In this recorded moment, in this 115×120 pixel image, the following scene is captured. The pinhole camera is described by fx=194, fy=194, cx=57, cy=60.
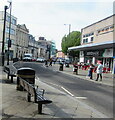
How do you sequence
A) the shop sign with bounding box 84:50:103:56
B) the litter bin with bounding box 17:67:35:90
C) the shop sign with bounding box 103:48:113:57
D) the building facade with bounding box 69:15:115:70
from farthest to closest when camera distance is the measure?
the shop sign with bounding box 84:50:103:56
the building facade with bounding box 69:15:115:70
the shop sign with bounding box 103:48:113:57
the litter bin with bounding box 17:67:35:90

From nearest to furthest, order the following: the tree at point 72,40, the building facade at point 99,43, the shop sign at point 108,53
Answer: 1. the shop sign at point 108,53
2. the building facade at point 99,43
3. the tree at point 72,40

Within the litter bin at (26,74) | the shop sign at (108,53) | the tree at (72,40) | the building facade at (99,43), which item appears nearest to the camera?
the litter bin at (26,74)

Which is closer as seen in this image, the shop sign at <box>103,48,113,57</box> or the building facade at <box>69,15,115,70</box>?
the shop sign at <box>103,48,113,57</box>

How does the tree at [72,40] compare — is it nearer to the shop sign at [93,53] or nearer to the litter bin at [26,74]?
the shop sign at [93,53]

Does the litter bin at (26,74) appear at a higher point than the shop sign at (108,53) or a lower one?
lower

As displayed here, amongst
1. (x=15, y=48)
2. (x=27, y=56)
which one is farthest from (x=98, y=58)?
(x=15, y=48)

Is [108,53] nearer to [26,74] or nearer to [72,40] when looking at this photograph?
[26,74]

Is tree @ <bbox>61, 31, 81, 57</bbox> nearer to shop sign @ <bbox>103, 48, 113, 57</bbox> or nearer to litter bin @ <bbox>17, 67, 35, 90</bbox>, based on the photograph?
shop sign @ <bbox>103, 48, 113, 57</bbox>

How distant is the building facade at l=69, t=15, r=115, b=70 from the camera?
31091 millimetres

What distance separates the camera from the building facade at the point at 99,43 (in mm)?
31091

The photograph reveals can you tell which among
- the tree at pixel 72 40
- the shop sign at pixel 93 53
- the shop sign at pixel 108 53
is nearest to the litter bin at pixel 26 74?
the shop sign at pixel 108 53

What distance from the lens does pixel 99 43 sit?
28.0m

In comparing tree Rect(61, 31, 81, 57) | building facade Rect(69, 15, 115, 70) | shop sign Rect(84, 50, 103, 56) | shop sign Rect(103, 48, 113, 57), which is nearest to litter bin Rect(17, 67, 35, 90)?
building facade Rect(69, 15, 115, 70)

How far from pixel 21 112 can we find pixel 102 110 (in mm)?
3046
